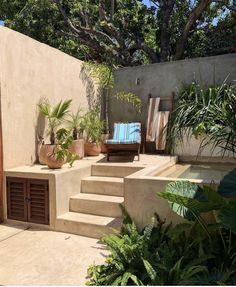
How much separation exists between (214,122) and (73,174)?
3.01 meters

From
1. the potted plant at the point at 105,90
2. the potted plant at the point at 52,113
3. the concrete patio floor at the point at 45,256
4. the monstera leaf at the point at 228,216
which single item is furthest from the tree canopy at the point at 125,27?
the monstera leaf at the point at 228,216

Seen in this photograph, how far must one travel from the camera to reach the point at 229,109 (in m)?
4.30

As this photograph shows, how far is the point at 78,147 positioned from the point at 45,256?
3648 millimetres

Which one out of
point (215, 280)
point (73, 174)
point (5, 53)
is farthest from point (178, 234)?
point (5, 53)

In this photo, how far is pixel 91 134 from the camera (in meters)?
8.31

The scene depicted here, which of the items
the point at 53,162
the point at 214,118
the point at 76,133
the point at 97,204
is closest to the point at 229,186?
the point at 214,118

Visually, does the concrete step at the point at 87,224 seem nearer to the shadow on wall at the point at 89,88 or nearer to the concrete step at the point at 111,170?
the concrete step at the point at 111,170

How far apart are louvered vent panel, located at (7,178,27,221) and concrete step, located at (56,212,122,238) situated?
82 centimetres

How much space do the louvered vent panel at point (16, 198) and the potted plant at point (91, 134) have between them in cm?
282

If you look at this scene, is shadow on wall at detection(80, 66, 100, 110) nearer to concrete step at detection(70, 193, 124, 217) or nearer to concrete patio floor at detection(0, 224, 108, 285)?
concrete step at detection(70, 193, 124, 217)

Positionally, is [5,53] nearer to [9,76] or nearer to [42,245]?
[9,76]

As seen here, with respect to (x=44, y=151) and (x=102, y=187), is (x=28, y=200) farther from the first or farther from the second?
(x=102, y=187)

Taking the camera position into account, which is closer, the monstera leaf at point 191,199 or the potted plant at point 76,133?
the monstera leaf at point 191,199

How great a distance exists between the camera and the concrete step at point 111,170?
21.4 feet
